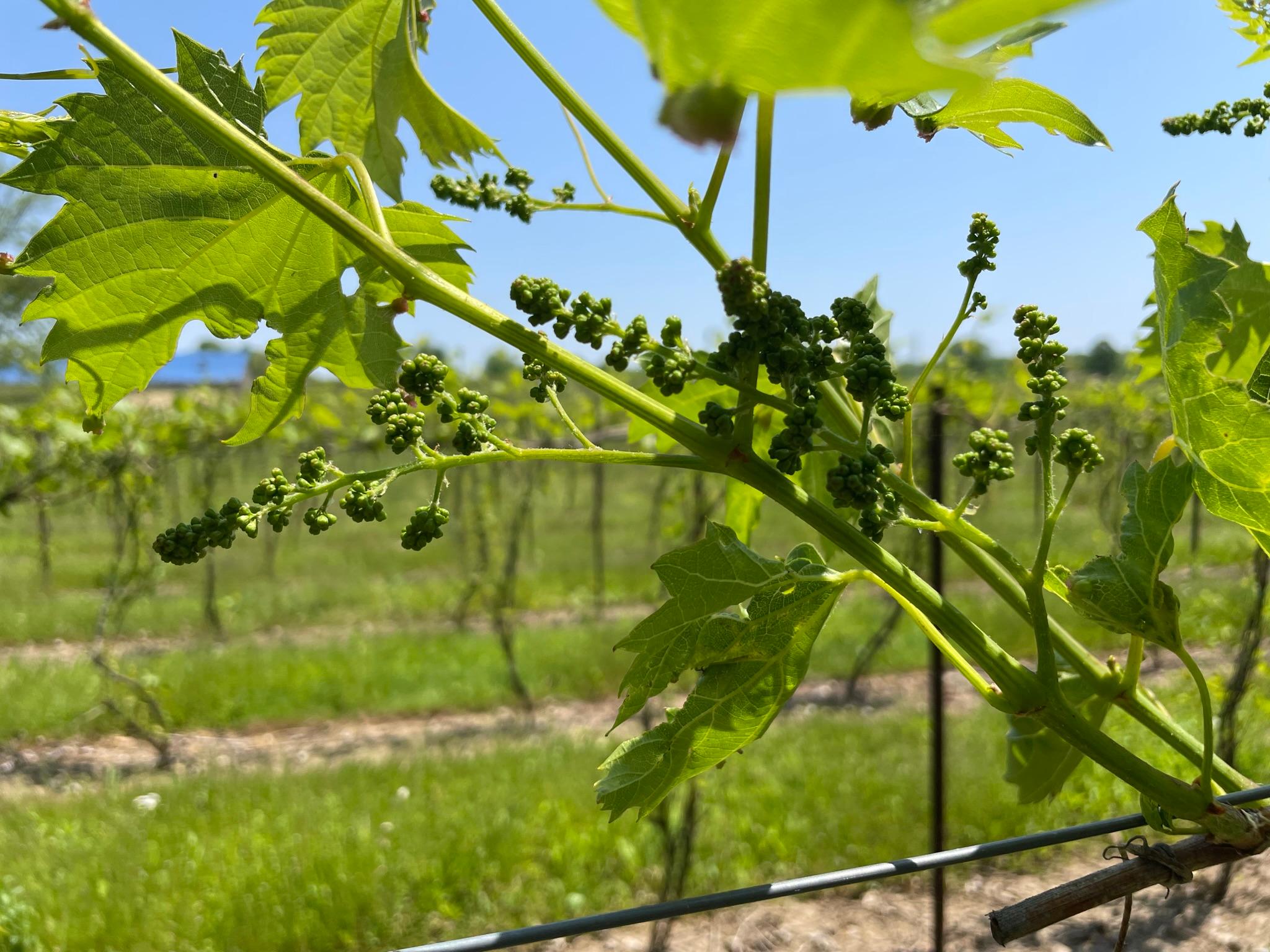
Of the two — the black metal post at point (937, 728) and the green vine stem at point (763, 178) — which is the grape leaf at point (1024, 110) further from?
the black metal post at point (937, 728)

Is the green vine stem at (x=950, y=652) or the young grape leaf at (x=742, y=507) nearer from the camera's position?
the green vine stem at (x=950, y=652)

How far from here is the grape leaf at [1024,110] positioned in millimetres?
859

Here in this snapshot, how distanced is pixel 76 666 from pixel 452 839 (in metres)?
5.82

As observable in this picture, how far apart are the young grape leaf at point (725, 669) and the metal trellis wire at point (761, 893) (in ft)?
0.56

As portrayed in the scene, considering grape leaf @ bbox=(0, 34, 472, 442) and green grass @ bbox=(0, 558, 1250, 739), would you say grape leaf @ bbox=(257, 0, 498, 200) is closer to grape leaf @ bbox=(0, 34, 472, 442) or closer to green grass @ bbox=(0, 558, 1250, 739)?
grape leaf @ bbox=(0, 34, 472, 442)

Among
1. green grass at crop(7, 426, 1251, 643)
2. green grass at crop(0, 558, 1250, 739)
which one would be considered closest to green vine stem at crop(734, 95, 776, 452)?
green grass at crop(7, 426, 1251, 643)

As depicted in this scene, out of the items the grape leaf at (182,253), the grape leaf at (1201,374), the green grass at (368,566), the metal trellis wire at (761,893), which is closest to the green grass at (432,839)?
the green grass at (368,566)

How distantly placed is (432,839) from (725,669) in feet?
15.7

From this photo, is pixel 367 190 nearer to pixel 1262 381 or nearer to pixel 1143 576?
pixel 1143 576

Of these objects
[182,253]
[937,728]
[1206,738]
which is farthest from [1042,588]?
[937,728]

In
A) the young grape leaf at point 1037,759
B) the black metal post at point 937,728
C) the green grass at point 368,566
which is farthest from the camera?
the green grass at point 368,566

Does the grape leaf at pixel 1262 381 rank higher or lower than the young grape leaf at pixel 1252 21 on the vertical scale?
lower

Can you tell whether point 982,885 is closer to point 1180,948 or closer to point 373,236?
point 1180,948

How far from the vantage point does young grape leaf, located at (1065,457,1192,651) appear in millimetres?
801
